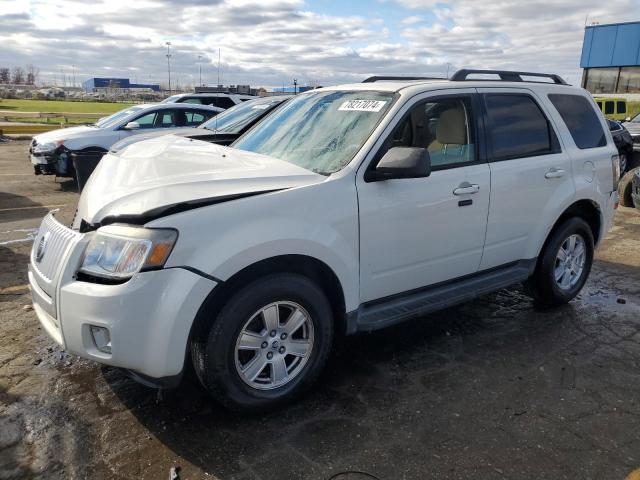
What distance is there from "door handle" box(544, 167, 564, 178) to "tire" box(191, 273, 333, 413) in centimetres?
226

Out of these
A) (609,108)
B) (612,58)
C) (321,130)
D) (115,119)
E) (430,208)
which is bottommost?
(430,208)

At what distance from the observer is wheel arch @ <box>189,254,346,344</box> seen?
2773 millimetres

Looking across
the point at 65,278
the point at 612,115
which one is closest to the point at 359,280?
the point at 65,278

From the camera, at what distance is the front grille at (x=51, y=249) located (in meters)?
2.82

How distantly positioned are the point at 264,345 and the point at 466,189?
1761mm

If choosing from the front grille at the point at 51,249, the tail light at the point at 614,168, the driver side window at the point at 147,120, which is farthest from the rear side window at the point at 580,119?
the driver side window at the point at 147,120

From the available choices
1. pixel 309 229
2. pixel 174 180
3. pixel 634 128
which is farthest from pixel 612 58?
pixel 174 180

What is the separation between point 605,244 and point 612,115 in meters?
14.3

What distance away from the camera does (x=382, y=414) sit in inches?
123

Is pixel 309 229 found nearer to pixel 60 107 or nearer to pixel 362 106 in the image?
pixel 362 106

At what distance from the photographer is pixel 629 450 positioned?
2846mm

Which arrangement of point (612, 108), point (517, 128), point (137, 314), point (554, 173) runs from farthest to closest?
point (612, 108)
point (554, 173)
point (517, 128)
point (137, 314)

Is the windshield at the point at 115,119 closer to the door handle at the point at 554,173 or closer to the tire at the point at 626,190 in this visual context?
the door handle at the point at 554,173

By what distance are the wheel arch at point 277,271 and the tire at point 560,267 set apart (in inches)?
85.4
